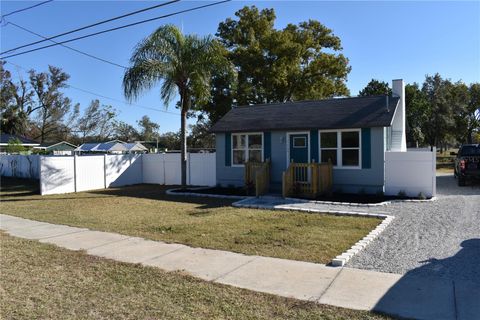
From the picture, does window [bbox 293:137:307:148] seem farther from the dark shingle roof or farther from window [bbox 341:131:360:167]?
window [bbox 341:131:360:167]

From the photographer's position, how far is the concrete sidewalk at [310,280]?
15.1 feet

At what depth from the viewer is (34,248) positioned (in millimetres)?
7344

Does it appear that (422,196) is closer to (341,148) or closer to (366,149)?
(366,149)

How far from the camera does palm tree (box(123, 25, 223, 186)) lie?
15.6 meters

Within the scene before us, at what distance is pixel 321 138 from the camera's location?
14828mm

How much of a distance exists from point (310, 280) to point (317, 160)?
383 inches

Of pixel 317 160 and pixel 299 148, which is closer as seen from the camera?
pixel 317 160

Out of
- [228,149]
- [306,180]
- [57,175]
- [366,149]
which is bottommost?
[306,180]

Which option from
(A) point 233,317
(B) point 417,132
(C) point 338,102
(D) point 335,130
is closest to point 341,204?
(D) point 335,130

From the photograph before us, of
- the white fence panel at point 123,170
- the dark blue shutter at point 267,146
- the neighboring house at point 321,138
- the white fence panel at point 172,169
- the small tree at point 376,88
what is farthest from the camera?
the small tree at point 376,88

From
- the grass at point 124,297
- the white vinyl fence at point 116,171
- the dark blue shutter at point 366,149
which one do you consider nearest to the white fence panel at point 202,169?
the white vinyl fence at point 116,171

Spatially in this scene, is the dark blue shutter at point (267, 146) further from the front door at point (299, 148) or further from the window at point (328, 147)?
the window at point (328, 147)

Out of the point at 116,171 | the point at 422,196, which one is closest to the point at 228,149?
the point at 116,171

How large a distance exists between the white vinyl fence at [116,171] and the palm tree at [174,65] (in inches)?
86.9
